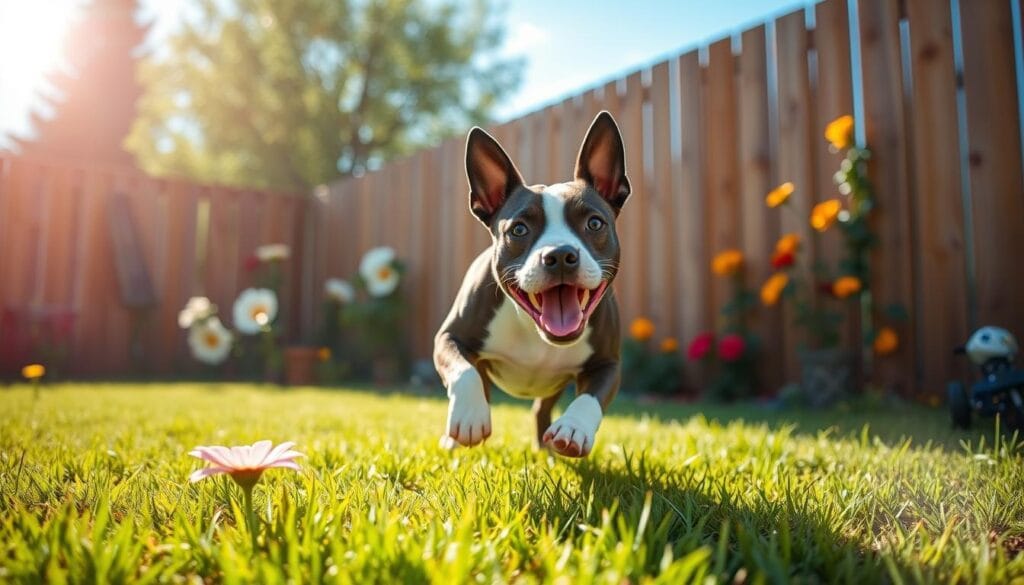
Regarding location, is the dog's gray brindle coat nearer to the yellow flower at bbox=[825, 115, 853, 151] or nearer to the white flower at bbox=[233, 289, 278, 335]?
the yellow flower at bbox=[825, 115, 853, 151]

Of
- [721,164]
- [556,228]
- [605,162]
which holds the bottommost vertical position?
[556,228]

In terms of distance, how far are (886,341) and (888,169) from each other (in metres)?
1.12

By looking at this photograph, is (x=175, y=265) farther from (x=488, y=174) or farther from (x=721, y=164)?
(x=488, y=174)

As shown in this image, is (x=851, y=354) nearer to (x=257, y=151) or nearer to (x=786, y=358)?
(x=786, y=358)

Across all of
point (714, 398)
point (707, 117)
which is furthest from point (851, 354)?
point (707, 117)

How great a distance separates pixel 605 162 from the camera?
7.76ft

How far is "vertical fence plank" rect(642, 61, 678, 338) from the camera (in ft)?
18.4

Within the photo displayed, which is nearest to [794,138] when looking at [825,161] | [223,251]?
[825,161]

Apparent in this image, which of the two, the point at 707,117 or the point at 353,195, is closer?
the point at 707,117

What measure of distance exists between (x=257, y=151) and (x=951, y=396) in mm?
16036

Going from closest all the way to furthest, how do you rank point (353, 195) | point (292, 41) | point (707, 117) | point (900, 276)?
1. point (900, 276)
2. point (707, 117)
3. point (353, 195)
4. point (292, 41)

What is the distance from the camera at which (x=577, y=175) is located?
7.77 feet

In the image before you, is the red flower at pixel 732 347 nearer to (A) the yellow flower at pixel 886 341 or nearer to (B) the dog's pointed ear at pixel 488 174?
(A) the yellow flower at pixel 886 341

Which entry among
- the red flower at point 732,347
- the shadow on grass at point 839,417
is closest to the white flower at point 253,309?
the shadow on grass at point 839,417
